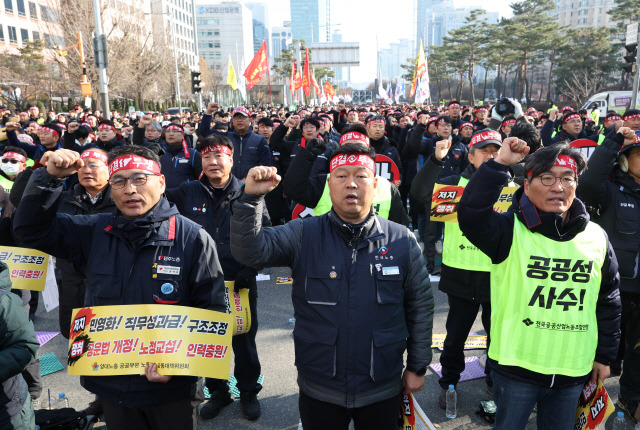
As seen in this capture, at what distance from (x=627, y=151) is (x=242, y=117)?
5.70 meters

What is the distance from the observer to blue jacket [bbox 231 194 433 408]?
250 centimetres

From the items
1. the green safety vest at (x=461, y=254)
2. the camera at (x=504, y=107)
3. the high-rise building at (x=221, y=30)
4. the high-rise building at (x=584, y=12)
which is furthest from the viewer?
the high-rise building at (x=221, y=30)

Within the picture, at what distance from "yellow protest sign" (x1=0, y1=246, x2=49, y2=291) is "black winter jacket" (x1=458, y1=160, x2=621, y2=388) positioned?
9.83 feet

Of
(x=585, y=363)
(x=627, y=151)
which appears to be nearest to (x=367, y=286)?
(x=585, y=363)

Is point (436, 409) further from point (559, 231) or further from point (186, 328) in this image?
point (186, 328)

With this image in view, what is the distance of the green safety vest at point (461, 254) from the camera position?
3.82m

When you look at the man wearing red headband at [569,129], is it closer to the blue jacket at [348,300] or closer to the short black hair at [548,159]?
the short black hair at [548,159]

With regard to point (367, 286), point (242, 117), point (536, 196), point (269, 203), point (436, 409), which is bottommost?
point (436, 409)

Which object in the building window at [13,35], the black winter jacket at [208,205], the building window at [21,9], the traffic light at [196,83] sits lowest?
the black winter jacket at [208,205]

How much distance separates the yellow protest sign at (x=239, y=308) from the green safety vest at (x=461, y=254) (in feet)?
5.50

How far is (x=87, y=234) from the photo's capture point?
2842 mm

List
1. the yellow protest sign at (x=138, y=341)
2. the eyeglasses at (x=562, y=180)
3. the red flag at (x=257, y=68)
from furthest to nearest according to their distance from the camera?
the red flag at (x=257, y=68) < the eyeglasses at (x=562, y=180) < the yellow protest sign at (x=138, y=341)

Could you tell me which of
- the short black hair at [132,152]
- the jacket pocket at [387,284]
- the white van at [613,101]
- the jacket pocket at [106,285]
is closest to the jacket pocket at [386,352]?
the jacket pocket at [387,284]

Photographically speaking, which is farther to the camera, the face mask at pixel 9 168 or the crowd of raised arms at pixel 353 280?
the face mask at pixel 9 168
